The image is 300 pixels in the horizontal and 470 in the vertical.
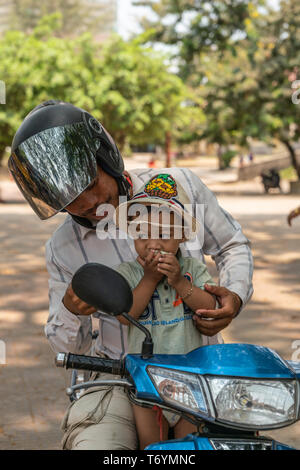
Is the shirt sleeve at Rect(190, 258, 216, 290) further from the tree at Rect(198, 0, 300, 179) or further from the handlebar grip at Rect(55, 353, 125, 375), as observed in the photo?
the tree at Rect(198, 0, 300, 179)

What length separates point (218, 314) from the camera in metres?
2.10

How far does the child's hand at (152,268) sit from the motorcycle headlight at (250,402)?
56cm

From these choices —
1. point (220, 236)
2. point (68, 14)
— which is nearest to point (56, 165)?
point (220, 236)

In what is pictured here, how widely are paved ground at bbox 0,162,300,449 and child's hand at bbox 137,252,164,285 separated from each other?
2.34 m

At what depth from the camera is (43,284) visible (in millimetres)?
9031

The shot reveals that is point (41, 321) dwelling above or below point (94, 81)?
above

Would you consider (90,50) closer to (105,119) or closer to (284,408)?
(105,119)

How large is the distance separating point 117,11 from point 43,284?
80519mm

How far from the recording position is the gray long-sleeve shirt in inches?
91.1

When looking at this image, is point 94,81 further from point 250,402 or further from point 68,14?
point 68,14

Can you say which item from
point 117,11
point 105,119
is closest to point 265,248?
point 105,119

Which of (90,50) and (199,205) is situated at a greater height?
(199,205)

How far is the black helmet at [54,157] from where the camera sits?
212cm

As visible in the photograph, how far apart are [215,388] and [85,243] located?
40.8 inches
